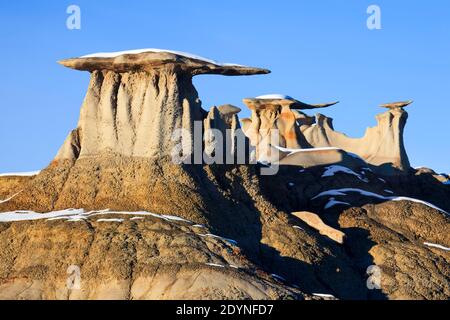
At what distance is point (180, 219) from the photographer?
218 ft

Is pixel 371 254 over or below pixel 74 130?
below

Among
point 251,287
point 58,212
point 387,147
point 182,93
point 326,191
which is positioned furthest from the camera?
point 387,147

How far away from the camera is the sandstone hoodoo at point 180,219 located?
61.3 m

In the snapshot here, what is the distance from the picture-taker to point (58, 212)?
67438 millimetres

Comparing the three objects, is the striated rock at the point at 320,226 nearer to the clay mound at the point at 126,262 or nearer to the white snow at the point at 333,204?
the white snow at the point at 333,204

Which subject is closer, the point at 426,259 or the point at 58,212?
the point at 58,212

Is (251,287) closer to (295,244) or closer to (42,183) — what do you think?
(295,244)

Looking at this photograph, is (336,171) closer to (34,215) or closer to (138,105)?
(138,105)

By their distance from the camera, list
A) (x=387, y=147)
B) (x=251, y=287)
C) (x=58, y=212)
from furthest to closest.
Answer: (x=387, y=147) → (x=58, y=212) → (x=251, y=287)

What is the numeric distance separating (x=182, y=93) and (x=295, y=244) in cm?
933

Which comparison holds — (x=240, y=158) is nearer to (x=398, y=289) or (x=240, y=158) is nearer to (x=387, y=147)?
(x=398, y=289)

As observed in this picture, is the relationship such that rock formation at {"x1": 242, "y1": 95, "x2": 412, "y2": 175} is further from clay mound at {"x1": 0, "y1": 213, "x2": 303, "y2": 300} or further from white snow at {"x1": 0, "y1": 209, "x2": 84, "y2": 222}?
clay mound at {"x1": 0, "y1": 213, "x2": 303, "y2": 300}

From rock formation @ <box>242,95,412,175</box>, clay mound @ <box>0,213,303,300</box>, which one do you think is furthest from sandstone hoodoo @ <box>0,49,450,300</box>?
rock formation @ <box>242,95,412,175</box>

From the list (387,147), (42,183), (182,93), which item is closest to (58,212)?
(42,183)
